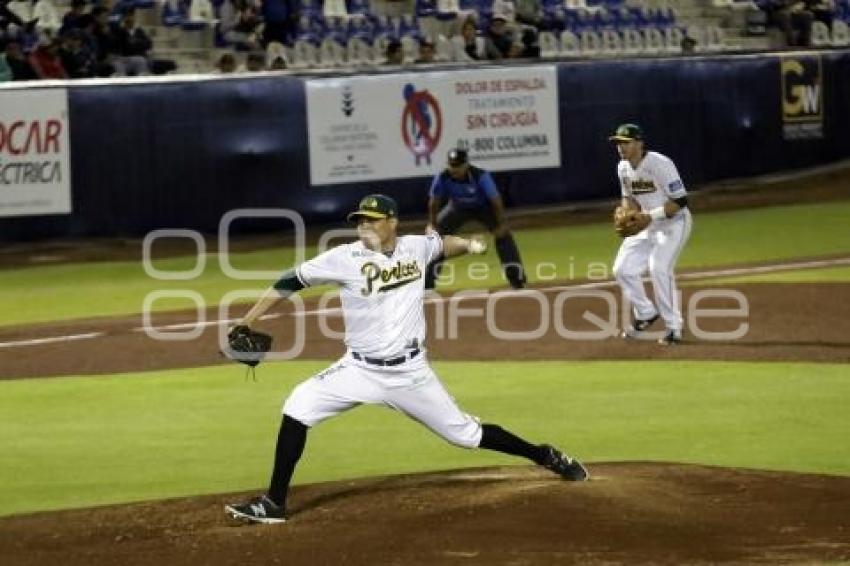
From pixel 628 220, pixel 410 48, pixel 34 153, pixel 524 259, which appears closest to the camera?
pixel 628 220

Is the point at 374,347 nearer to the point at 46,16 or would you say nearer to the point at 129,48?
the point at 129,48

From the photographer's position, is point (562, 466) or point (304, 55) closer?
point (562, 466)

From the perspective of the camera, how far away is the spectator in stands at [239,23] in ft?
91.8

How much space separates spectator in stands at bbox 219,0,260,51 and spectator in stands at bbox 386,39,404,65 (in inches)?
90.6

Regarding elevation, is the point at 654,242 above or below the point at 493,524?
above

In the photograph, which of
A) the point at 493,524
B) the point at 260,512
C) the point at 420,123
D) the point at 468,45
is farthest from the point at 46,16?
the point at 493,524

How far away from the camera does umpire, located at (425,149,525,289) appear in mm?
19484

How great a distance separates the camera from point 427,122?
26.1 m

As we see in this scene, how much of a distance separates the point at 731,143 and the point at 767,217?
6.89 ft

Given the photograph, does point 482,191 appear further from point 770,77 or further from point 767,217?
point 770,77

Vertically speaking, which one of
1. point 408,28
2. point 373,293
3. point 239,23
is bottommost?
point 373,293

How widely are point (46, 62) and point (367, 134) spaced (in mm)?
4590

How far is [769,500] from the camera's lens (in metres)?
10.5

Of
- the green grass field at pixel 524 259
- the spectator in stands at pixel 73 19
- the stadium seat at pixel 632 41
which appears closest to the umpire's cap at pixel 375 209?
the green grass field at pixel 524 259
